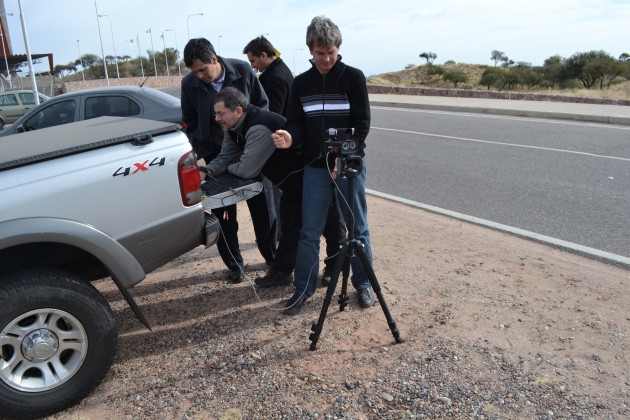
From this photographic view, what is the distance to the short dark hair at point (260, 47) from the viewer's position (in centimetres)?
488

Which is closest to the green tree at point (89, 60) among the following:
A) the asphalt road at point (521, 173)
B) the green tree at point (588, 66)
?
the green tree at point (588, 66)

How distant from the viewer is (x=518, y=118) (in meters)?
14.1

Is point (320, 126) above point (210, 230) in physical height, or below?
above

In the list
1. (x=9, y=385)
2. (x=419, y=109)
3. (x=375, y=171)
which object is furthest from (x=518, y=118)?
(x=9, y=385)

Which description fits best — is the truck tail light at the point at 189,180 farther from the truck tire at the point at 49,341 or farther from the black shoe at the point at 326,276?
the black shoe at the point at 326,276

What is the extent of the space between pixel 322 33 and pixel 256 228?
5.96ft

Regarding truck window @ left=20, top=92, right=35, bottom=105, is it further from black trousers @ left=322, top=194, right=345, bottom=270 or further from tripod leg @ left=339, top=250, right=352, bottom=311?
tripod leg @ left=339, top=250, right=352, bottom=311

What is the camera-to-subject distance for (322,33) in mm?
3061

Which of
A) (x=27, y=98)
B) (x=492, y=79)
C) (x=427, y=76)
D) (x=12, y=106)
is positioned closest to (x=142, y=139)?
(x=12, y=106)

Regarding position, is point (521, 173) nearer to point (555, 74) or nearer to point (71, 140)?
point (71, 140)

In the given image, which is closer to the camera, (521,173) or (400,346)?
(400,346)

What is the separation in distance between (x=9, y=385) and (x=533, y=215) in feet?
17.0

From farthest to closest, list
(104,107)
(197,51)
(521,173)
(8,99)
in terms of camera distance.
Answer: (8,99)
(104,107)
(521,173)
(197,51)

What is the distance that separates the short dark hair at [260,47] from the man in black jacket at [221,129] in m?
0.50
